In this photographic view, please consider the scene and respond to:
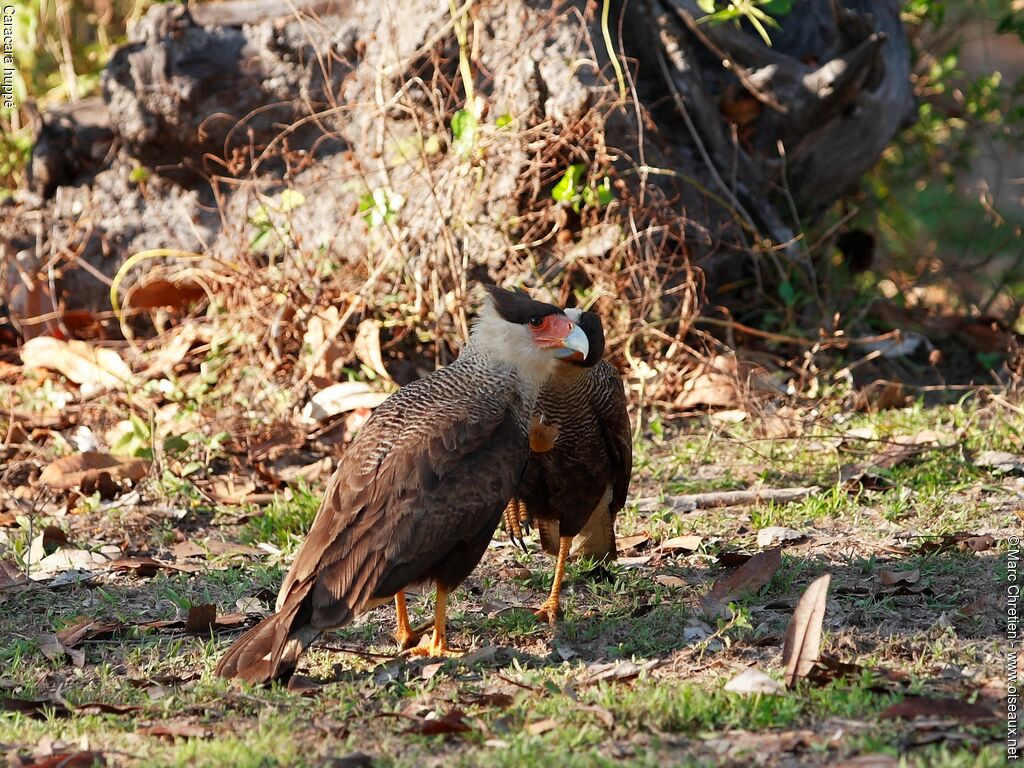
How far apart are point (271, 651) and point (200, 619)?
0.71m

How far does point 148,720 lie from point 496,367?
155 cm

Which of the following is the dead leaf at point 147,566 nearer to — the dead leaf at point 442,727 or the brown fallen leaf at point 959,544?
the dead leaf at point 442,727

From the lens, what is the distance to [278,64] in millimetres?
6871

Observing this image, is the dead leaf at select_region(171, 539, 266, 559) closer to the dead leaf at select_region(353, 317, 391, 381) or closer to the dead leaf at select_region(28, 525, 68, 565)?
the dead leaf at select_region(28, 525, 68, 565)

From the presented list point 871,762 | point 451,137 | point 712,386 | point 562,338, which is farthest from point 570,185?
point 871,762

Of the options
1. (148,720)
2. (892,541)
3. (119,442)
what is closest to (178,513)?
(119,442)

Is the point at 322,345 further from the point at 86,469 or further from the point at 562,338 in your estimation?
the point at 562,338

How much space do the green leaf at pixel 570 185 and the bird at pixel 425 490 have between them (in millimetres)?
2043

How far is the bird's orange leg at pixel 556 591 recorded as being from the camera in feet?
13.6

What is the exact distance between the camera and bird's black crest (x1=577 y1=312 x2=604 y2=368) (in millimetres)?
4066

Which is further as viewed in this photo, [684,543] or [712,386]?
[712,386]

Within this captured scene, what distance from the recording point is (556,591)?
165 inches

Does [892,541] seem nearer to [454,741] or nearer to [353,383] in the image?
[454,741]

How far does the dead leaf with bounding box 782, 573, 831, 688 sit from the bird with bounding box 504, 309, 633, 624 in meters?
0.97
